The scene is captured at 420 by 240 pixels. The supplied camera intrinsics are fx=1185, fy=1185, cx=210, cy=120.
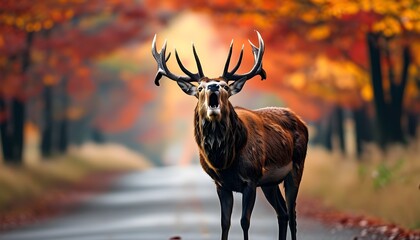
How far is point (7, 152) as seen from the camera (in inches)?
1474

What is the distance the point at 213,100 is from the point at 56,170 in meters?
30.0

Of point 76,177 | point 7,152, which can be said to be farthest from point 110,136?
point 7,152

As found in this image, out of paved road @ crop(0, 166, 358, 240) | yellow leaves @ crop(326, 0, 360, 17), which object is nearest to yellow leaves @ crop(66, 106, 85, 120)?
paved road @ crop(0, 166, 358, 240)

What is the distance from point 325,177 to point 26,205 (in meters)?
8.59

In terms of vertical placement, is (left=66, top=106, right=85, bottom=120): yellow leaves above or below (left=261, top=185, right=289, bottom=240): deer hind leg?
above

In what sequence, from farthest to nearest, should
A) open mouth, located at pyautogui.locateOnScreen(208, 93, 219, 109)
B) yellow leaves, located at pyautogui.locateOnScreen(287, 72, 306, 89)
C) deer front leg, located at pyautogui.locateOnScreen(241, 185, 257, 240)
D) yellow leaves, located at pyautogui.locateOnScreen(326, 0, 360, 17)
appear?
yellow leaves, located at pyautogui.locateOnScreen(287, 72, 306, 89) < yellow leaves, located at pyautogui.locateOnScreen(326, 0, 360, 17) < deer front leg, located at pyautogui.locateOnScreen(241, 185, 257, 240) < open mouth, located at pyautogui.locateOnScreen(208, 93, 219, 109)

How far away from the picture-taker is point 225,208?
15266mm

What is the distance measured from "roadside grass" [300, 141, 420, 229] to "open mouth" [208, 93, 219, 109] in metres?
6.58

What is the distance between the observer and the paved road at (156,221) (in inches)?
842

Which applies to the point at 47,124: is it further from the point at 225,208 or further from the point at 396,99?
the point at 225,208

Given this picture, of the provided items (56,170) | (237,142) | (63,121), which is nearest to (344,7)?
(237,142)

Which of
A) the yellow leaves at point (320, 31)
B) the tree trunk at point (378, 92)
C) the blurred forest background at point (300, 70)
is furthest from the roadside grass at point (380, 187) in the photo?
the yellow leaves at point (320, 31)

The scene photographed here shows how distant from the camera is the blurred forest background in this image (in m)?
25.3

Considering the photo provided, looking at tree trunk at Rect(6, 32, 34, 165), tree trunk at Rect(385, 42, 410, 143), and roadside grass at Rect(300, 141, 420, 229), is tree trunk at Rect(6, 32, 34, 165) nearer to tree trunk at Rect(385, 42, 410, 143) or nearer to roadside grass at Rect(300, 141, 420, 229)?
roadside grass at Rect(300, 141, 420, 229)
